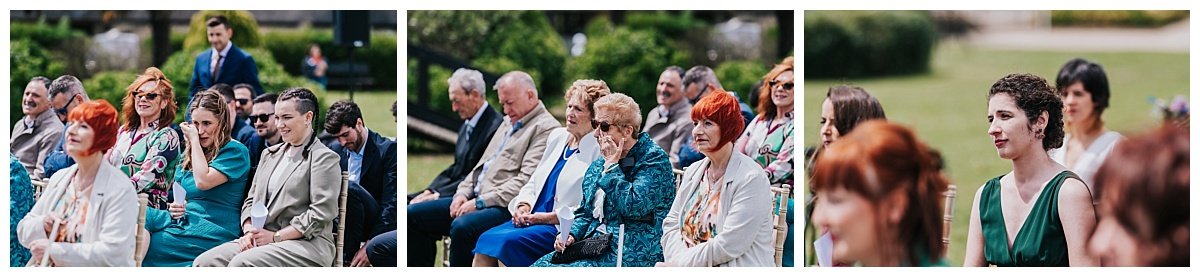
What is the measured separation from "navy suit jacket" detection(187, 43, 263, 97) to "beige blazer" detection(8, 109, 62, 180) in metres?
0.67

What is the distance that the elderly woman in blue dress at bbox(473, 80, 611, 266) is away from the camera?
227 inches

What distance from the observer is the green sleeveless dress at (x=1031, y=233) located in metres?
5.06

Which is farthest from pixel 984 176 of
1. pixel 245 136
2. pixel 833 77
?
pixel 245 136

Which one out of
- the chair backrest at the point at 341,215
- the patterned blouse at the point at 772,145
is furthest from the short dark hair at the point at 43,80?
the patterned blouse at the point at 772,145

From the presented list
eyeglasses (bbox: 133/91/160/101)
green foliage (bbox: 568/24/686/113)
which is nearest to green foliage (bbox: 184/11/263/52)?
eyeglasses (bbox: 133/91/160/101)

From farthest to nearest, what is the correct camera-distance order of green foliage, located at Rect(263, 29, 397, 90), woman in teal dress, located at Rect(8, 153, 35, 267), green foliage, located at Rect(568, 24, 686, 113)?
green foliage, located at Rect(263, 29, 397, 90)
green foliage, located at Rect(568, 24, 686, 113)
woman in teal dress, located at Rect(8, 153, 35, 267)

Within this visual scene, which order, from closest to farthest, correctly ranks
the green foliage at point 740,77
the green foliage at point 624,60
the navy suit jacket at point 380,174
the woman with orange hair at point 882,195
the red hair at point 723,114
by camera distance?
the woman with orange hair at point 882,195, the red hair at point 723,114, the navy suit jacket at point 380,174, the green foliage at point 740,77, the green foliage at point 624,60

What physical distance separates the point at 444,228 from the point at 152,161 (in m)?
1.21

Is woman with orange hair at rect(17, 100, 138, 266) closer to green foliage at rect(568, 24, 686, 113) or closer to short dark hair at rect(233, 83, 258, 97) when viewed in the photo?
short dark hair at rect(233, 83, 258, 97)

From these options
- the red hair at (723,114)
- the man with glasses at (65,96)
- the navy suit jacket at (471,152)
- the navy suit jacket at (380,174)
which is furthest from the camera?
the navy suit jacket at (471,152)

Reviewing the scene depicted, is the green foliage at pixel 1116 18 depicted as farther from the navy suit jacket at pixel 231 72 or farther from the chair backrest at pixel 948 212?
the navy suit jacket at pixel 231 72

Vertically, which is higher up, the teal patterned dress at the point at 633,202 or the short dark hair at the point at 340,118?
the short dark hair at the point at 340,118

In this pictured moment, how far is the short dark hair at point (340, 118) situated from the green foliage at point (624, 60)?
13.9 feet

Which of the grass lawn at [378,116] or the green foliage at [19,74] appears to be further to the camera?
the green foliage at [19,74]
